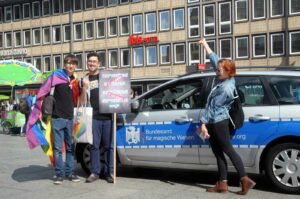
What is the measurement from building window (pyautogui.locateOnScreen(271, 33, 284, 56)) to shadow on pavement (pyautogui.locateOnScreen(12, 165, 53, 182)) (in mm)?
31706

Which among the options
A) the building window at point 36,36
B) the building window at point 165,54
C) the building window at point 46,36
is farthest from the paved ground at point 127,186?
the building window at point 36,36

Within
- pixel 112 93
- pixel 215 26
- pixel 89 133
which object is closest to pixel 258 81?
pixel 112 93

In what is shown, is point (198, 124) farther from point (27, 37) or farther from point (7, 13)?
point (7, 13)

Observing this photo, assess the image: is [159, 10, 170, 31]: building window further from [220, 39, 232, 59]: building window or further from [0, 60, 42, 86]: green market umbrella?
[0, 60, 42, 86]: green market umbrella

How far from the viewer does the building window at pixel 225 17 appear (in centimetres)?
4019

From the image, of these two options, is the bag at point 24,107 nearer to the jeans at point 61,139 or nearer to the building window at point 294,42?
the jeans at point 61,139

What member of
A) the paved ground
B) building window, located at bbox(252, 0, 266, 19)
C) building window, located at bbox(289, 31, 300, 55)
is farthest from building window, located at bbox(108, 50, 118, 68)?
the paved ground

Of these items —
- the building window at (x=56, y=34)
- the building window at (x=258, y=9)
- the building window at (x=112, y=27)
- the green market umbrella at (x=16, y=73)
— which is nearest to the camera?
the green market umbrella at (x=16, y=73)

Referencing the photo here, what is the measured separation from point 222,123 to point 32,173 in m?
4.00

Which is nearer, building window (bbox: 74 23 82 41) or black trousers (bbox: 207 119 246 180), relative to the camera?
black trousers (bbox: 207 119 246 180)

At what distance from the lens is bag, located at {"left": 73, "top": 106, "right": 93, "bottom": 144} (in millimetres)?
7688

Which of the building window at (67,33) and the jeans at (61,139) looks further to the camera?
the building window at (67,33)

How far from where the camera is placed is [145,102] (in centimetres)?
773

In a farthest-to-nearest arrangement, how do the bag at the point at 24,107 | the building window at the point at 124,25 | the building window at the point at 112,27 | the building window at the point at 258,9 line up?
the building window at the point at 112,27
the building window at the point at 124,25
the building window at the point at 258,9
the bag at the point at 24,107
